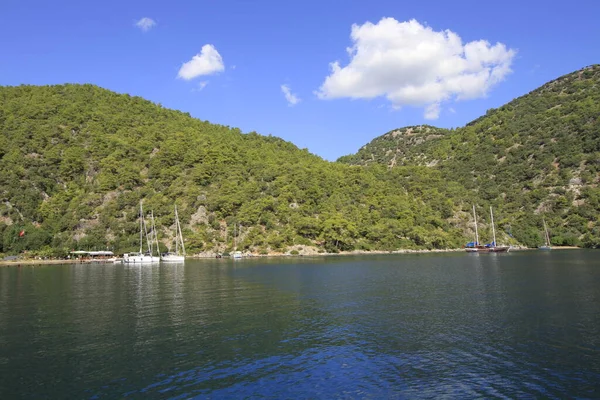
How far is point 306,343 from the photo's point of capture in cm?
2483

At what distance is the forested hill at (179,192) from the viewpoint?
436 feet

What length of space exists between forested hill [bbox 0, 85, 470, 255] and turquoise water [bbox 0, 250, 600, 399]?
90113 mm

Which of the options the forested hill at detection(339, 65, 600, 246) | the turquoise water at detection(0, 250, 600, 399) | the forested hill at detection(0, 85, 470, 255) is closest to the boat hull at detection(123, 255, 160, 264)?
the forested hill at detection(0, 85, 470, 255)

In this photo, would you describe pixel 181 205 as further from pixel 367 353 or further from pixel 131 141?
pixel 367 353

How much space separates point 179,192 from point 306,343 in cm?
13063

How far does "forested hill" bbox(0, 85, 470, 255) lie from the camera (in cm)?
13300

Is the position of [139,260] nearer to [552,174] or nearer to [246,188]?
[246,188]

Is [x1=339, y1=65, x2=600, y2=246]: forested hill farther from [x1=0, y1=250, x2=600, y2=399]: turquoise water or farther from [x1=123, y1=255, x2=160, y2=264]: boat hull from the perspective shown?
[x1=123, y1=255, x2=160, y2=264]: boat hull

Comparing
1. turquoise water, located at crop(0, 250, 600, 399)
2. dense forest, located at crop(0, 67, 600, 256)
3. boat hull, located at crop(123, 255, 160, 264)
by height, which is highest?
dense forest, located at crop(0, 67, 600, 256)

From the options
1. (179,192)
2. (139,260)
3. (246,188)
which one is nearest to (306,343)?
(139,260)

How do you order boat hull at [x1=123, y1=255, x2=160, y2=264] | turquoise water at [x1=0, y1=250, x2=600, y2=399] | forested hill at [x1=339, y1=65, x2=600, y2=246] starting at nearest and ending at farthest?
turquoise water at [x1=0, y1=250, x2=600, y2=399]
boat hull at [x1=123, y1=255, x2=160, y2=264]
forested hill at [x1=339, y1=65, x2=600, y2=246]

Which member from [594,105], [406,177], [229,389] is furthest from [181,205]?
[594,105]

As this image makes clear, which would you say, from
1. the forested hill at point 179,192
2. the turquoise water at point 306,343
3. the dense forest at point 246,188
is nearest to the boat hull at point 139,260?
the forested hill at point 179,192

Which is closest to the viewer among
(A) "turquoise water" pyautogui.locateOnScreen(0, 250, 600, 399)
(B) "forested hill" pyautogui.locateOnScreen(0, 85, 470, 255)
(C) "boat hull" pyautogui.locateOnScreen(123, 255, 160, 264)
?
(A) "turquoise water" pyautogui.locateOnScreen(0, 250, 600, 399)
